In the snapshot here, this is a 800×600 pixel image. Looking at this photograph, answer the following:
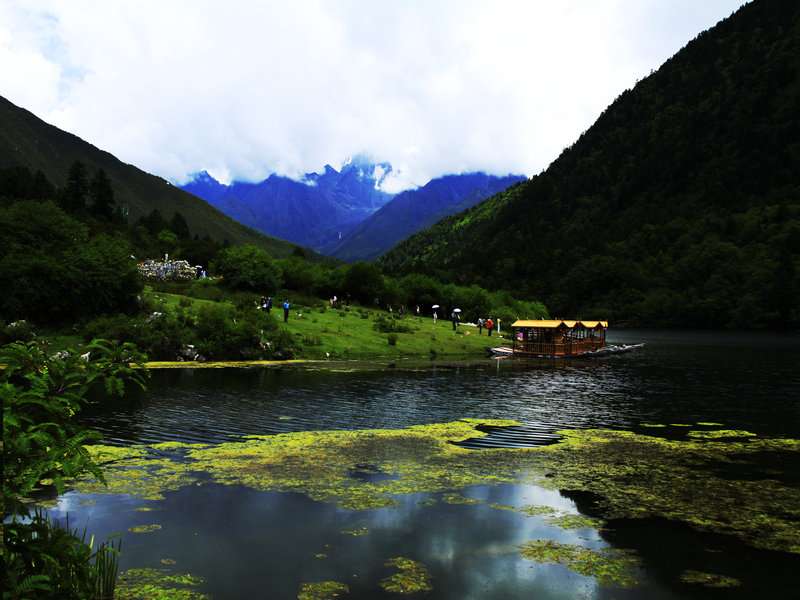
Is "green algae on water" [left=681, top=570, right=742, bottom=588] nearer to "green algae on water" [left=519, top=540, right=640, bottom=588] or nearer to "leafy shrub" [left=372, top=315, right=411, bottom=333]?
"green algae on water" [left=519, top=540, right=640, bottom=588]

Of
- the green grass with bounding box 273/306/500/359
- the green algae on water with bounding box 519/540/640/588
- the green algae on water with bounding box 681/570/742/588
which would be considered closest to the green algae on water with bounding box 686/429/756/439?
the green algae on water with bounding box 681/570/742/588

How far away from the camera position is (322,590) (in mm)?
8883

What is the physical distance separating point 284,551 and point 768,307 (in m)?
171

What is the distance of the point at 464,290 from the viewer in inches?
4963

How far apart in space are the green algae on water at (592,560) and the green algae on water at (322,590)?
12.1 ft

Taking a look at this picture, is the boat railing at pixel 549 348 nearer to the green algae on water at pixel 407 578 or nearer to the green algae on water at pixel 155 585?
the green algae on water at pixel 407 578

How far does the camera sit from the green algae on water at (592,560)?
9.40 metres

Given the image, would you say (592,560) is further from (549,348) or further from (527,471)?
(549,348)

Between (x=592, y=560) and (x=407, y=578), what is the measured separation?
3.63m

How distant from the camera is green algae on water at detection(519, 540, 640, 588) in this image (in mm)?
9398

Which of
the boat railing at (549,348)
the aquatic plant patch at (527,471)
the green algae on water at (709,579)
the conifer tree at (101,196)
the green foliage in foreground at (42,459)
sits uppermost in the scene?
the conifer tree at (101,196)

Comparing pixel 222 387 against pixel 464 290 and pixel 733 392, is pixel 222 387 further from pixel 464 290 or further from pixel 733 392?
pixel 464 290

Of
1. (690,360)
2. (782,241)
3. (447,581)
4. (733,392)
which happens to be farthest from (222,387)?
(782,241)

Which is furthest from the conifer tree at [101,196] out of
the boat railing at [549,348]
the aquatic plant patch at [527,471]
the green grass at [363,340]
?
the aquatic plant patch at [527,471]
